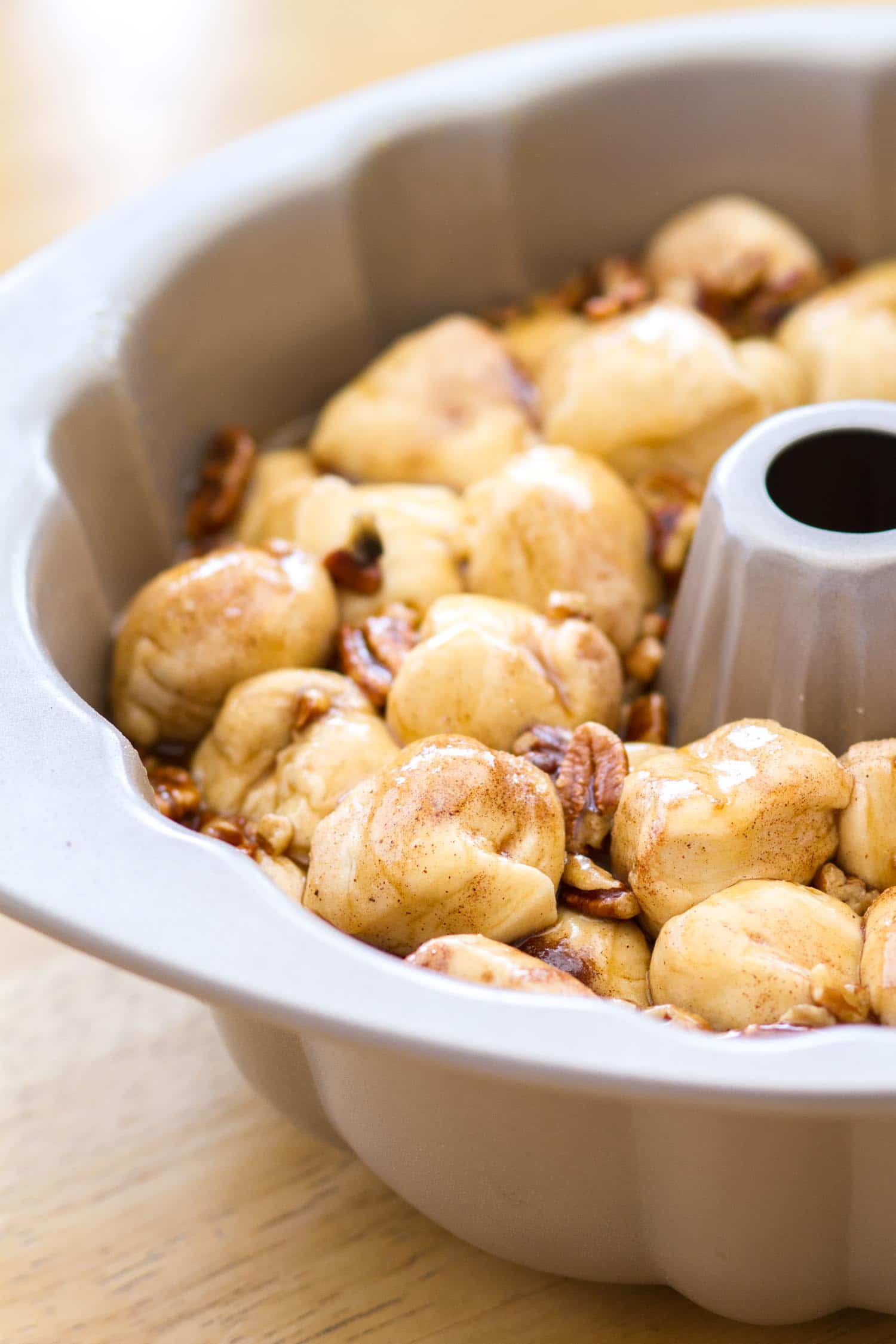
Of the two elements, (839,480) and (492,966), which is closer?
(492,966)

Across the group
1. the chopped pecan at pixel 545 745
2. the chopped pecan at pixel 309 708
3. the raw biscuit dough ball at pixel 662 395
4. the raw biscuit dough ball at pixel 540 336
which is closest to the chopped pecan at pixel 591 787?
the chopped pecan at pixel 545 745

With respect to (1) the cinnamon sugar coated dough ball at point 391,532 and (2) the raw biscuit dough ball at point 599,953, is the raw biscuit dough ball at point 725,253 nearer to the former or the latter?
(1) the cinnamon sugar coated dough ball at point 391,532

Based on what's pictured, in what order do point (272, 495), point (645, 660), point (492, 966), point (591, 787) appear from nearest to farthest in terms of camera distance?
point (492, 966) → point (591, 787) → point (645, 660) → point (272, 495)

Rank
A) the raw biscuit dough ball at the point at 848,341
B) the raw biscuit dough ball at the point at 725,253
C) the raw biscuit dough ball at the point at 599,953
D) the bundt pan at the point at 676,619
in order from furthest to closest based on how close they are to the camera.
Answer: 1. the raw biscuit dough ball at the point at 725,253
2. the raw biscuit dough ball at the point at 848,341
3. the raw biscuit dough ball at the point at 599,953
4. the bundt pan at the point at 676,619

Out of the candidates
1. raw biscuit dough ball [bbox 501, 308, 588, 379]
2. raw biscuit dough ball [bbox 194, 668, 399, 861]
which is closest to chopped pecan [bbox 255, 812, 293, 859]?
raw biscuit dough ball [bbox 194, 668, 399, 861]

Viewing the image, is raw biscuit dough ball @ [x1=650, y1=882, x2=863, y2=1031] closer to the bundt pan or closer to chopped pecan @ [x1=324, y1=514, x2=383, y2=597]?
the bundt pan

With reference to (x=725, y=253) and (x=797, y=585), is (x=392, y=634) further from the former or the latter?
(x=725, y=253)

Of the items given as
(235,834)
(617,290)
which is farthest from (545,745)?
(617,290)

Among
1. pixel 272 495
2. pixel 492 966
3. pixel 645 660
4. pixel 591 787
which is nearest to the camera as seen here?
pixel 492 966
